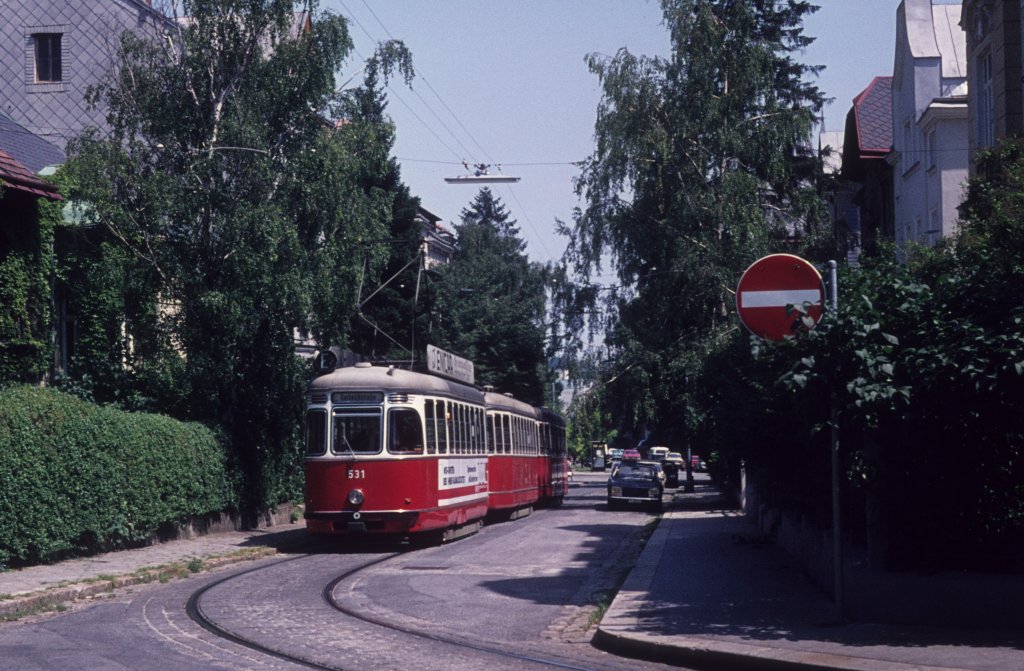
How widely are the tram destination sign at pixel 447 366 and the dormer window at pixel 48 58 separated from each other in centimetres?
1729

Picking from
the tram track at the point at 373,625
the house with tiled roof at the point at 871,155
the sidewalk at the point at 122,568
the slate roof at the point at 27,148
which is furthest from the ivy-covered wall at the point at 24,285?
the house with tiled roof at the point at 871,155

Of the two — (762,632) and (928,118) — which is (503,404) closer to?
(928,118)

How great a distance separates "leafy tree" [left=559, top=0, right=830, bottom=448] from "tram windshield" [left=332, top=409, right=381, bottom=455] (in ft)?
51.4

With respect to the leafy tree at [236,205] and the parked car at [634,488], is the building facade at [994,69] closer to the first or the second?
the leafy tree at [236,205]

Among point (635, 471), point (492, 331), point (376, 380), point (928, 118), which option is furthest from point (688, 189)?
point (492, 331)

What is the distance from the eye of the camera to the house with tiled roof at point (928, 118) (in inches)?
1324

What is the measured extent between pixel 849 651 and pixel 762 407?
7811 mm

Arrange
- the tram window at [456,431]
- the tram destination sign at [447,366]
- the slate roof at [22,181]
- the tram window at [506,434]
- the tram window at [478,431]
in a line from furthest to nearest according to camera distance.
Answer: the tram window at [506,434] < the tram window at [478,431] < the tram destination sign at [447,366] < the tram window at [456,431] < the slate roof at [22,181]

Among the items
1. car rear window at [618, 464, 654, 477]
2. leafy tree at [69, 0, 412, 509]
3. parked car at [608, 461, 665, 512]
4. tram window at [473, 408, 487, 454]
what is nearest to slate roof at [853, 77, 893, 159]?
Answer: car rear window at [618, 464, 654, 477]

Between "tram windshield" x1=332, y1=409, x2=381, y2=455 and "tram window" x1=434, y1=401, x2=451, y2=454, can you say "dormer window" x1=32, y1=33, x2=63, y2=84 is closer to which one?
"tram window" x1=434, y1=401, x2=451, y2=454

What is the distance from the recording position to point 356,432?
22.5m

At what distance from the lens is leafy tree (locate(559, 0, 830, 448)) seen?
3706 cm

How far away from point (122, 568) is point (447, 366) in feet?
33.2

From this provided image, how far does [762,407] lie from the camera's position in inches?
672
